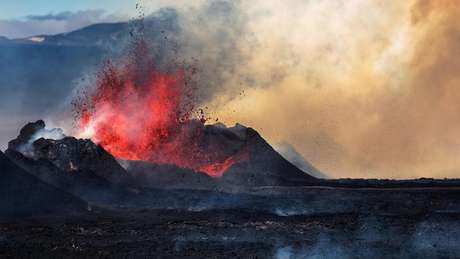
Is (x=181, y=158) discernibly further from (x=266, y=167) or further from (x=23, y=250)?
(x=23, y=250)

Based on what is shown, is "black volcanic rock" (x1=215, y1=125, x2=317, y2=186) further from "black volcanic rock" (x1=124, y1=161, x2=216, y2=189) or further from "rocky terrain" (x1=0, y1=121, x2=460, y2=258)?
"black volcanic rock" (x1=124, y1=161, x2=216, y2=189)

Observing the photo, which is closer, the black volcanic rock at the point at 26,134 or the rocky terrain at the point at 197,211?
the rocky terrain at the point at 197,211

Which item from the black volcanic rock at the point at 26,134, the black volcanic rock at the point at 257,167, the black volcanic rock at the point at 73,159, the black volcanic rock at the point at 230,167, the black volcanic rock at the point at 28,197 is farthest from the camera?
the black volcanic rock at the point at 257,167

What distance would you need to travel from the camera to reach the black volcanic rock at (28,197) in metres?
39.7

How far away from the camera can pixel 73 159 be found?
161ft

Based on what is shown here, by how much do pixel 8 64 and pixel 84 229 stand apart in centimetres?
10697

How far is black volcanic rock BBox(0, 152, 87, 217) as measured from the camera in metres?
39.7

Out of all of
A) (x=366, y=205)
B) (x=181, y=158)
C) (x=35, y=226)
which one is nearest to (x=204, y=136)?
(x=181, y=158)

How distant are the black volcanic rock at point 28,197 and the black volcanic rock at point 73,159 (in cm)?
460

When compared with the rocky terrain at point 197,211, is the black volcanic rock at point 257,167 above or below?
above

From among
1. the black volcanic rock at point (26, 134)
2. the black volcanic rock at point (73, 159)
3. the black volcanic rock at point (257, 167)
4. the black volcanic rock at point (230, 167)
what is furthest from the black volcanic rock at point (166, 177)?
the black volcanic rock at point (26, 134)

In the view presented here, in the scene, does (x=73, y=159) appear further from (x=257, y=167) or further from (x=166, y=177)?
(x=257, y=167)

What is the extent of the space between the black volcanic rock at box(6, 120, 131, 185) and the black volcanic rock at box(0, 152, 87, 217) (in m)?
4.60

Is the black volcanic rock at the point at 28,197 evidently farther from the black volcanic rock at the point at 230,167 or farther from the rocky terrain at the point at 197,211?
the black volcanic rock at the point at 230,167
